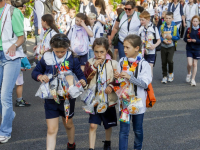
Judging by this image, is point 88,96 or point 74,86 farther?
point 88,96

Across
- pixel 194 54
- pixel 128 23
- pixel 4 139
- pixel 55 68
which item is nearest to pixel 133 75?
pixel 55 68

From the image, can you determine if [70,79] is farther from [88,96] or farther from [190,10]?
[190,10]

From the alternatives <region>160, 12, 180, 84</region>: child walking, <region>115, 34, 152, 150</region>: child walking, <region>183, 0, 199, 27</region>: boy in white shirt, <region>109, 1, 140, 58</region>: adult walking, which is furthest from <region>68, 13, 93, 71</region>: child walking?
<region>183, 0, 199, 27</region>: boy in white shirt

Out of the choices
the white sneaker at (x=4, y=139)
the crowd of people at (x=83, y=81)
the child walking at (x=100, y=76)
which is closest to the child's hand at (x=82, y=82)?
the crowd of people at (x=83, y=81)

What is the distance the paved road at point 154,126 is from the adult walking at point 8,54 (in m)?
0.38

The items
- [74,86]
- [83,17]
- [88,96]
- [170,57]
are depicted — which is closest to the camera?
[74,86]

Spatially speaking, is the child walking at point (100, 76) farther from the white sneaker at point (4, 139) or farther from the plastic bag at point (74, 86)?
the white sneaker at point (4, 139)

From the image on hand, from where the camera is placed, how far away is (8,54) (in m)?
4.57

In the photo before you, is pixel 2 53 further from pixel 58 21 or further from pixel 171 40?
pixel 58 21

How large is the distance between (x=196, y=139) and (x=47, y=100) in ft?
7.51

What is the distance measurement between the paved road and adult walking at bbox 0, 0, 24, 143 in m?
0.38

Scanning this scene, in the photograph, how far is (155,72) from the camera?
9.95m

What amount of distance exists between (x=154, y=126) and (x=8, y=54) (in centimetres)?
253

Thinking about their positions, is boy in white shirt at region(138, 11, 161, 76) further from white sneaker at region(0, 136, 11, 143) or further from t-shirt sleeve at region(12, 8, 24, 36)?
white sneaker at region(0, 136, 11, 143)
